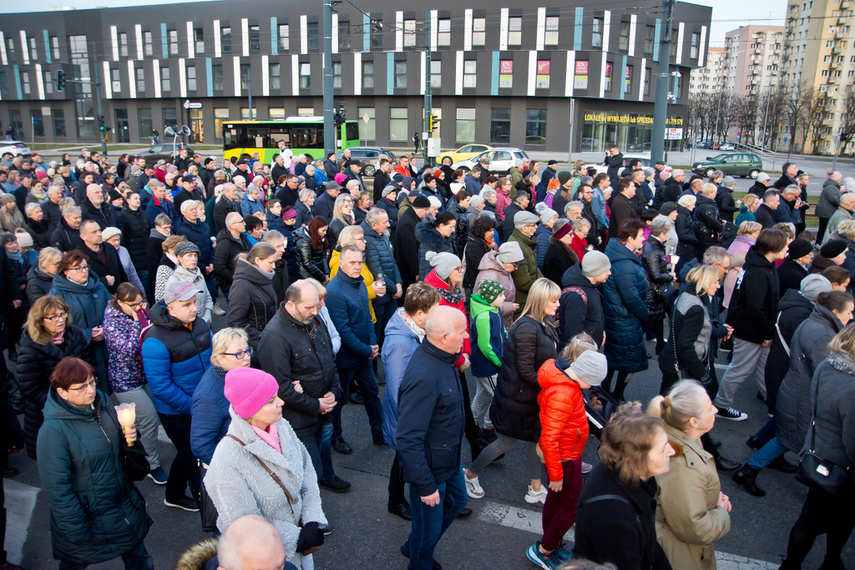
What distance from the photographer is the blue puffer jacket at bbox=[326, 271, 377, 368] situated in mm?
5057

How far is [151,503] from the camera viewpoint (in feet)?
15.2

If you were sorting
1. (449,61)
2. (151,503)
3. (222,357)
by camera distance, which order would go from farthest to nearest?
1. (449,61)
2. (151,503)
3. (222,357)

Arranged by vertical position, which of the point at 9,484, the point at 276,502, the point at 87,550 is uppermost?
the point at 276,502

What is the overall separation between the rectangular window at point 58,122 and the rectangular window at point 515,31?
48227 mm

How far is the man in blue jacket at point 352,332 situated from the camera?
16.6ft

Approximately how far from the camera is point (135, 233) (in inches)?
350

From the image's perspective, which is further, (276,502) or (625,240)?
(625,240)

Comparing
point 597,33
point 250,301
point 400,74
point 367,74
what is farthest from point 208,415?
point 367,74

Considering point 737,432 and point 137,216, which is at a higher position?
point 137,216

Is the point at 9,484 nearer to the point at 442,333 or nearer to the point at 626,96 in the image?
the point at 442,333

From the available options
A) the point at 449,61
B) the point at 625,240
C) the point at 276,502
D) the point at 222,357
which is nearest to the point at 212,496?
the point at 276,502

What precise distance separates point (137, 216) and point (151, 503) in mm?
5636

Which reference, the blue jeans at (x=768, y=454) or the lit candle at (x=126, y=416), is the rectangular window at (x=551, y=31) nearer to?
the blue jeans at (x=768, y=454)

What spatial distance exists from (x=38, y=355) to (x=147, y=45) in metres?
63.3
